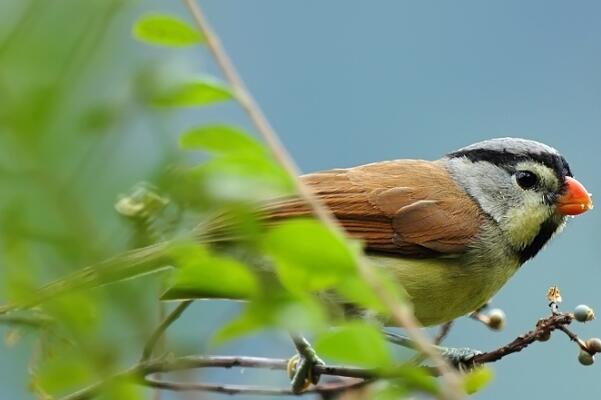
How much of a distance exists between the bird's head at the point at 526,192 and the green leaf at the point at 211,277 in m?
3.11

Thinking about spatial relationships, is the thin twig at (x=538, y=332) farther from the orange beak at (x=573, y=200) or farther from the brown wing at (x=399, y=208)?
the orange beak at (x=573, y=200)

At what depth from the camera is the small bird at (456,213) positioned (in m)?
3.43

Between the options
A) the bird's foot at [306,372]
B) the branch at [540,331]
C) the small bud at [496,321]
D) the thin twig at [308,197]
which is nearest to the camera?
the thin twig at [308,197]

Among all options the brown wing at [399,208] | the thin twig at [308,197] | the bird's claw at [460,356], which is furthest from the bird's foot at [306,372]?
the thin twig at [308,197]

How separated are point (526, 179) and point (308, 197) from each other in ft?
10.7

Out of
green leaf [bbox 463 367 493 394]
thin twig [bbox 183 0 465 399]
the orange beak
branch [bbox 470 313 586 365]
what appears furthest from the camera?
the orange beak

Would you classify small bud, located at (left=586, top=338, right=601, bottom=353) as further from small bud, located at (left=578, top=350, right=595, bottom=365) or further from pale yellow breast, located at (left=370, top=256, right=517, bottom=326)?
pale yellow breast, located at (left=370, top=256, right=517, bottom=326)

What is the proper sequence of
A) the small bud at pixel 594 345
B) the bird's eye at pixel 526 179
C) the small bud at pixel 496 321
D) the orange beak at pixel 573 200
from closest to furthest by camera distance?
the small bud at pixel 594 345, the small bud at pixel 496 321, the orange beak at pixel 573 200, the bird's eye at pixel 526 179

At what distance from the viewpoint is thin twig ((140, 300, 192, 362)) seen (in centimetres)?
51

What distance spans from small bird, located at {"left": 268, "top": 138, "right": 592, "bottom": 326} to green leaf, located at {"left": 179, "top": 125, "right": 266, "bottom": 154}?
2.59m

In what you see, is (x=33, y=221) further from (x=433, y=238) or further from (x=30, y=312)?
(x=433, y=238)

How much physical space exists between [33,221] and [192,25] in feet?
1.10

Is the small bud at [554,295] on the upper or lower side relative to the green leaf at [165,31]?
lower

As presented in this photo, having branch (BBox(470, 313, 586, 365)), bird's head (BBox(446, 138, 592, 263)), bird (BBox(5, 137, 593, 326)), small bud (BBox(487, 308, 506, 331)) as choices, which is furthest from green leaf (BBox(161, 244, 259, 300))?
bird's head (BBox(446, 138, 592, 263))
